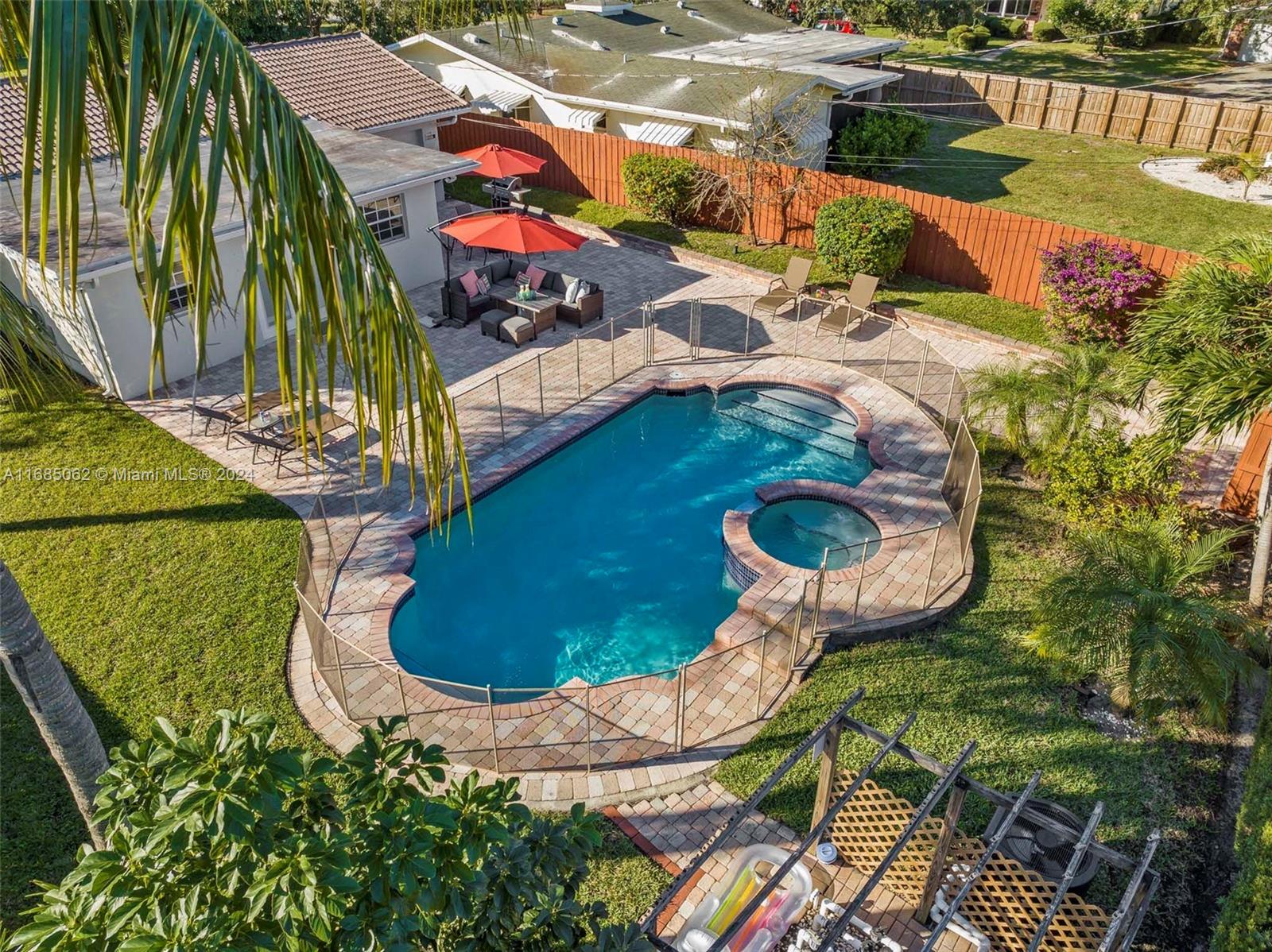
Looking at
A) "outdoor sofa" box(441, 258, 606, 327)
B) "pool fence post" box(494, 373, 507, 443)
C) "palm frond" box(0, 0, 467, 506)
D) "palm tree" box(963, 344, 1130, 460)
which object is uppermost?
"palm frond" box(0, 0, 467, 506)

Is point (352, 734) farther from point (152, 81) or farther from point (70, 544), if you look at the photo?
point (152, 81)

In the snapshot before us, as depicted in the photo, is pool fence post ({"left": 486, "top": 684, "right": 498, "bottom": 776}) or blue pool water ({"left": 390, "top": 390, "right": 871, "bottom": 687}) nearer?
pool fence post ({"left": 486, "top": 684, "right": 498, "bottom": 776})

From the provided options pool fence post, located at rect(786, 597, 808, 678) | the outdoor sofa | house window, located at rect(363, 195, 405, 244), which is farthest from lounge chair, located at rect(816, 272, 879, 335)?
house window, located at rect(363, 195, 405, 244)

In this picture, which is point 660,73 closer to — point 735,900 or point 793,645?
point 793,645

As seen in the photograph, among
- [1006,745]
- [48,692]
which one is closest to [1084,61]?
[1006,745]

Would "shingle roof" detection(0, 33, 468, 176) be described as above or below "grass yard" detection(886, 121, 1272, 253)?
above

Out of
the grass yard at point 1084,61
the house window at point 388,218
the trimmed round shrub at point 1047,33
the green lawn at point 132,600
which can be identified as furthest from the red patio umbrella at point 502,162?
the trimmed round shrub at point 1047,33

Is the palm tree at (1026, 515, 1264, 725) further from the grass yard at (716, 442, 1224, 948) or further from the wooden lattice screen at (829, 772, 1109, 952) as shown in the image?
the wooden lattice screen at (829, 772, 1109, 952)
